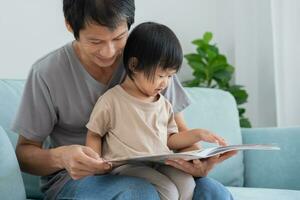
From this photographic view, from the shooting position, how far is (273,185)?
1951 mm

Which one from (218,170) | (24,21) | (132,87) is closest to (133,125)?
(132,87)

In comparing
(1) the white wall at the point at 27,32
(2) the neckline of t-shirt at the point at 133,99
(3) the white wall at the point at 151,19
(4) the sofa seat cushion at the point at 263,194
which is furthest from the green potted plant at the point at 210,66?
(2) the neckline of t-shirt at the point at 133,99

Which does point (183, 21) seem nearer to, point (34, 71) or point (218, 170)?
point (218, 170)

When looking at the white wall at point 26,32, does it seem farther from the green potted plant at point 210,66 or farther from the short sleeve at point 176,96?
the short sleeve at point 176,96

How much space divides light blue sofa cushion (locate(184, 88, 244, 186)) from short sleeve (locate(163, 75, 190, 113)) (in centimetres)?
38

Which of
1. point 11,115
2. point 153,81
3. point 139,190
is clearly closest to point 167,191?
point 139,190

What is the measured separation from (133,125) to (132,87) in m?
0.12

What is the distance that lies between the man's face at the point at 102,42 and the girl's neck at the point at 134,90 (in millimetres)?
75

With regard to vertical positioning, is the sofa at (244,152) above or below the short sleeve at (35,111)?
below

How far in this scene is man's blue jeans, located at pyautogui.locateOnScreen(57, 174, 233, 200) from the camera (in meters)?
1.18

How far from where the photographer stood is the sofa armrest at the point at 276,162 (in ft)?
6.33

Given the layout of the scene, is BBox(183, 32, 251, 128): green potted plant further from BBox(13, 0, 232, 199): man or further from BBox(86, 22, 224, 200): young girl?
BBox(86, 22, 224, 200): young girl

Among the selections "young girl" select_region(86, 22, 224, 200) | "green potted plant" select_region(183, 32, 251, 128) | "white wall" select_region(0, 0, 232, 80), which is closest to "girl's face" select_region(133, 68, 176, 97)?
"young girl" select_region(86, 22, 224, 200)

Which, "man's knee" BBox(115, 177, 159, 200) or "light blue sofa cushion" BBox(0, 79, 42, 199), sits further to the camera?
"light blue sofa cushion" BBox(0, 79, 42, 199)
